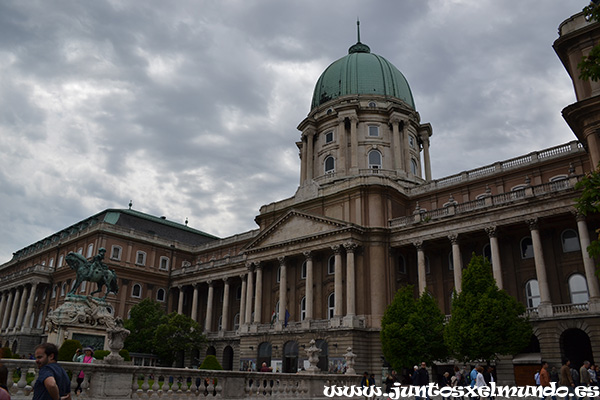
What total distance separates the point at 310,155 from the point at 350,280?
84.9ft

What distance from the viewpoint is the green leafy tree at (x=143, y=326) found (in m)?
50.3

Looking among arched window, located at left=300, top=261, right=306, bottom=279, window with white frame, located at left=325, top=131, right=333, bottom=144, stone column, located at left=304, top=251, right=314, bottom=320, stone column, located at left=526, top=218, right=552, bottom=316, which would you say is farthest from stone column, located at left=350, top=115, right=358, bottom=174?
stone column, located at left=526, top=218, right=552, bottom=316

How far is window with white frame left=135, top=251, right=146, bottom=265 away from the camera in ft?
223

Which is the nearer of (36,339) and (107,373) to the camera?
(107,373)

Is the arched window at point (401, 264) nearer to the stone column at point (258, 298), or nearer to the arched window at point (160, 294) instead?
the stone column at point (258, 298)

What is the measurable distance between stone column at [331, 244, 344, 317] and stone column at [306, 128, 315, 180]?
66.2ft

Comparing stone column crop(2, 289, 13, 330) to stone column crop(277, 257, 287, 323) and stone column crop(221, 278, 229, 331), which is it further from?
stone column crop(277, 257, 287, 323)

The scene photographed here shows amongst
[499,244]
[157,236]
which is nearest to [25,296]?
[157,236]

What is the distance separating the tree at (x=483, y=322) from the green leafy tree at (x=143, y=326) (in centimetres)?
3063

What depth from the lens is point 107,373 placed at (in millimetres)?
13570

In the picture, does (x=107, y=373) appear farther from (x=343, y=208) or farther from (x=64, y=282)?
(x=64, y=282)

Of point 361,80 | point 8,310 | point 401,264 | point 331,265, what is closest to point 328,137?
point 361,80

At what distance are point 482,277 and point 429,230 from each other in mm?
12109

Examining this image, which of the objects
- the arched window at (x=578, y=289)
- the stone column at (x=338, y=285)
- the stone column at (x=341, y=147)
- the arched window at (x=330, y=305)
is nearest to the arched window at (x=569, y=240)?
the arched window at (x=578, y=289)
